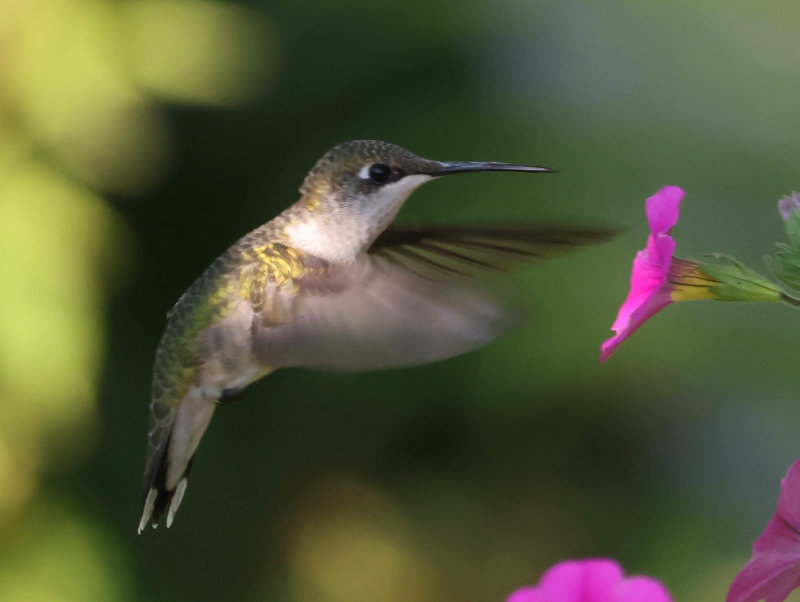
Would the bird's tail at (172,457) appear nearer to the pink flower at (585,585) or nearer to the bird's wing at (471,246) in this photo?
the bird's wing at (471,246)

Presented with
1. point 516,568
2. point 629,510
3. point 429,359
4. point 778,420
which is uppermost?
point 429,359

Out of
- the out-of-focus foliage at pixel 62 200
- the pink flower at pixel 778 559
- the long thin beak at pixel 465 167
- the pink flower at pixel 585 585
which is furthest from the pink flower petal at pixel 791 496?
the out-of-focus foliage at pixel 62 200

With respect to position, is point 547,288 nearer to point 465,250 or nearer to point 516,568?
point 516,568

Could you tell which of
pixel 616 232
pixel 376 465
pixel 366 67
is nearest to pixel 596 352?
pixel 376 465

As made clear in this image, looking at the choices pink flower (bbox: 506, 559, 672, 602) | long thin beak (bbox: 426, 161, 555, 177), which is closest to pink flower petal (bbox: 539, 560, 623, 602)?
pink flower (bbox: 506, 559, 672, 602)

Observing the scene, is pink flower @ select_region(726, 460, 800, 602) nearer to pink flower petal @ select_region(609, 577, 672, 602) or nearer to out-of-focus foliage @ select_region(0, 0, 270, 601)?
pink flower petal @ select_region(609, 577, 672, 602)

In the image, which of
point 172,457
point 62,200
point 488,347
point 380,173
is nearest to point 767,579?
point 380,173
